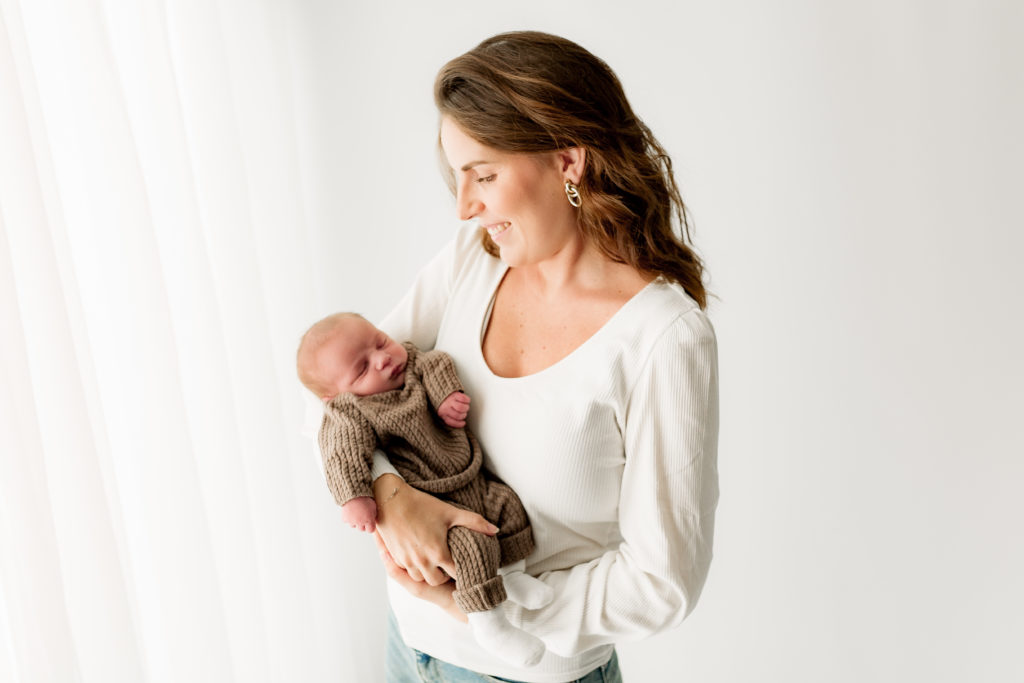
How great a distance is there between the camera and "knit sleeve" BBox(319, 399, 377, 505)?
1.25 meters

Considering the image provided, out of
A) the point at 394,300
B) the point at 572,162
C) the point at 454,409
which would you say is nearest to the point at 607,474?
the point at 454,409

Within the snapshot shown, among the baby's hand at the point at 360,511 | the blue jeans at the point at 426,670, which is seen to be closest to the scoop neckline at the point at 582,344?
the baby's hand at the point at 360,511

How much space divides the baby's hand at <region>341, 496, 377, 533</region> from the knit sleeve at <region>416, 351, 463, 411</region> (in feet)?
0.62

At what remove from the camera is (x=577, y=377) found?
126 centimetres

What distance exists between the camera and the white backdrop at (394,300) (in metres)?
1.22

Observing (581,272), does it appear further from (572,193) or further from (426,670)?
(426,670)

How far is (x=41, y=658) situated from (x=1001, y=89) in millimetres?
1920

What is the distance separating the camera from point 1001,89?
168 cm

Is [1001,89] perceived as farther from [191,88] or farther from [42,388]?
[42,388]

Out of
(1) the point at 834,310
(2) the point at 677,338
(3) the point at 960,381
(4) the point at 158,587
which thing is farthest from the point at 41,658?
(3) the point at 960,381

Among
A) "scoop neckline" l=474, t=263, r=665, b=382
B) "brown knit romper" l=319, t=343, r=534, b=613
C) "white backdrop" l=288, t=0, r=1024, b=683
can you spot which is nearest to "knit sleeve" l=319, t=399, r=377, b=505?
"brown knit romper" l=319, t=343, r=534, b=613

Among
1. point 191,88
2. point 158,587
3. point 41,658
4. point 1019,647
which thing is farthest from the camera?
point 1019,647

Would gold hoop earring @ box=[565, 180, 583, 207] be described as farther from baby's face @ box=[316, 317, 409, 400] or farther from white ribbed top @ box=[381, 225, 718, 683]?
baby's face @ box=[316, 317, 409, 400]

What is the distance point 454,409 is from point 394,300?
103cm
